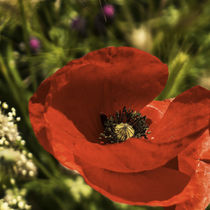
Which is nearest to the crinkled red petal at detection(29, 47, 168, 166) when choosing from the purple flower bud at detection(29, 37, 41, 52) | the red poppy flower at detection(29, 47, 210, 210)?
the red poppy flower at detection(29, 47, 210, 210)

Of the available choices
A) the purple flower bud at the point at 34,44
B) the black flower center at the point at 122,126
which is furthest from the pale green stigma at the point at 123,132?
the purple flower bud at the point at 34,44

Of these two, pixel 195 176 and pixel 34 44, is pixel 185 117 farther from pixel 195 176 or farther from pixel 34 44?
pixel 34 44

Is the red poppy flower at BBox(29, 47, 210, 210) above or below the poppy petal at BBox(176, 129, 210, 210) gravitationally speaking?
above

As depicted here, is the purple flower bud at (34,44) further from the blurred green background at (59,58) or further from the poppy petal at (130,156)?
the poppy petal at (130,156)

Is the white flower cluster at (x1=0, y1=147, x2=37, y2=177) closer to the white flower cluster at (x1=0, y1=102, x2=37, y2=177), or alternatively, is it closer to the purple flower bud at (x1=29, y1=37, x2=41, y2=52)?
the white flower cluster at (x1=0, y1=102, x2=37, y2=177)

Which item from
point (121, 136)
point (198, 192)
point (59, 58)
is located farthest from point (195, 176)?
point (59, 58)

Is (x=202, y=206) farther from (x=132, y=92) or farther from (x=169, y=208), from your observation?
(x=132, y=92)

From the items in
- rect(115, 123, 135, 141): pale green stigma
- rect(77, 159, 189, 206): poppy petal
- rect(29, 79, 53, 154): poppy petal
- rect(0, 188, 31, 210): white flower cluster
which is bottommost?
rect(0, 188, 31, 210): white flower cluster
